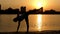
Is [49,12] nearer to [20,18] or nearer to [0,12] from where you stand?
[20,18]

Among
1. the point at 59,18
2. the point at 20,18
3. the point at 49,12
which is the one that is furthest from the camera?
the point at 59,18

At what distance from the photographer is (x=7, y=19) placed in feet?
21.5

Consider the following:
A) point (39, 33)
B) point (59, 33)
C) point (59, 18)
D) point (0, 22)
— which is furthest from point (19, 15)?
point (59, 18)

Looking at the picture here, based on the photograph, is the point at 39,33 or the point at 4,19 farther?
the point at 4,19

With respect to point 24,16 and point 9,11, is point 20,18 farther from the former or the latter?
point 9,11

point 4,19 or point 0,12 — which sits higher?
point 0,12

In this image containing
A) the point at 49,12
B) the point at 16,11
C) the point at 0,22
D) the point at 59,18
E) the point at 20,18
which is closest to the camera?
the point at 20,18

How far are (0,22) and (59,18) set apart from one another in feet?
7.52

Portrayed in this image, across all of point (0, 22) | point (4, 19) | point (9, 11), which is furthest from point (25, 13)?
point (4, 19)

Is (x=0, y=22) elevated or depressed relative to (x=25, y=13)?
depressed

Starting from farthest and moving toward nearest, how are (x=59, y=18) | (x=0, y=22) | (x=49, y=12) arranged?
(x=59, y=18)
(x=0, y=22)
(x=49, y=12)

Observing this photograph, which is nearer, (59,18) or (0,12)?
(0,12)

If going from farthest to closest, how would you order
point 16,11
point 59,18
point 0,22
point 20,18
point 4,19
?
point 59,18 → point 4,19 → point 0,22 → point 16,11 → point 20,18

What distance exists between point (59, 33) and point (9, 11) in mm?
1050
